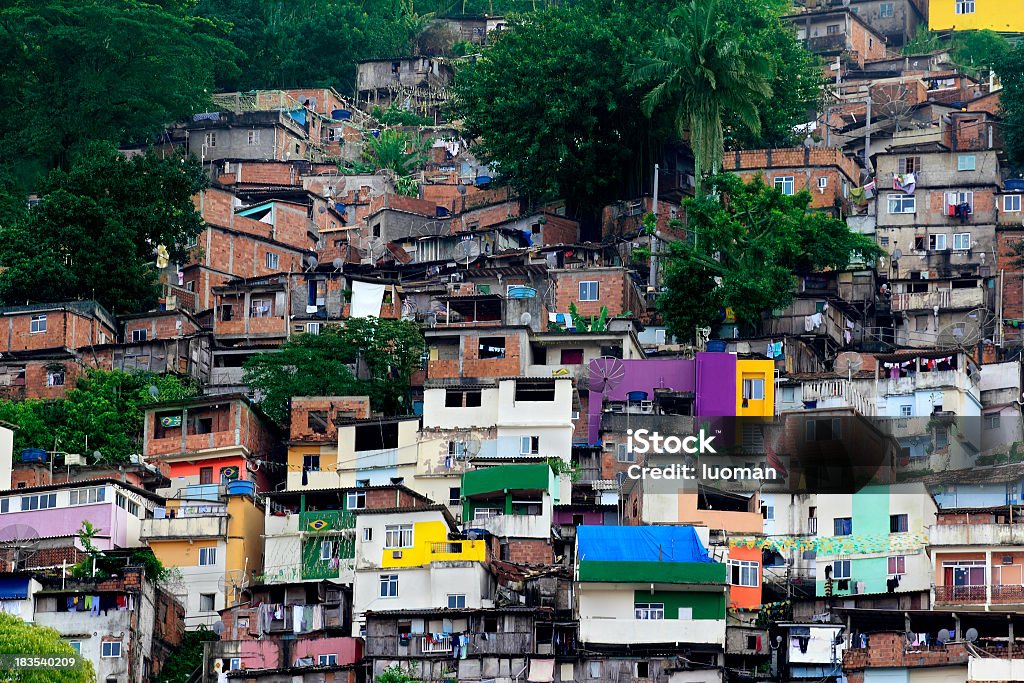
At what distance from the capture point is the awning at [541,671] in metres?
48.8

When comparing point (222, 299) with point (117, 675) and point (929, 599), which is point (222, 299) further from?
point (929, 599)

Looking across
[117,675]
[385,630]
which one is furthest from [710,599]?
[117,675]


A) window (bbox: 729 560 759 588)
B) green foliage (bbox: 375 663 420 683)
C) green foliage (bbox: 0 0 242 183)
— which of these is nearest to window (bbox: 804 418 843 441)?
window (bbox: 729 560 759 588)

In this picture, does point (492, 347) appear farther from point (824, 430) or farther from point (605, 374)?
point (824, 430)

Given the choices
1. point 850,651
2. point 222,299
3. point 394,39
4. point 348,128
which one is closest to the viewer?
point 850,651

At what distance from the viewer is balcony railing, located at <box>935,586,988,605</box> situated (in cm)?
5047

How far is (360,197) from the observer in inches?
3415

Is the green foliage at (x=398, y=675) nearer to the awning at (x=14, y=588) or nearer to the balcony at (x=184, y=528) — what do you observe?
the balcony at (x=184, y=528)

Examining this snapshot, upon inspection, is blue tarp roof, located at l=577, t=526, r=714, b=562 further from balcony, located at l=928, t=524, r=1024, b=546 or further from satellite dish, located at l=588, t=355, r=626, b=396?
satellite dish, located at l=588, t=355, r=626, b=396

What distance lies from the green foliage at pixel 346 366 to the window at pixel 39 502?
896 cm

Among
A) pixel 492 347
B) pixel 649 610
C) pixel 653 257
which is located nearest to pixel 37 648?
pixel 649 610

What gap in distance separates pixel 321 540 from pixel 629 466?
9488 millimetres

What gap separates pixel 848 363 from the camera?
64.3 meters

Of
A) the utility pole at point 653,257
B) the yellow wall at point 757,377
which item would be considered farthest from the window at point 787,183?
the yellow wall at point 757,377
